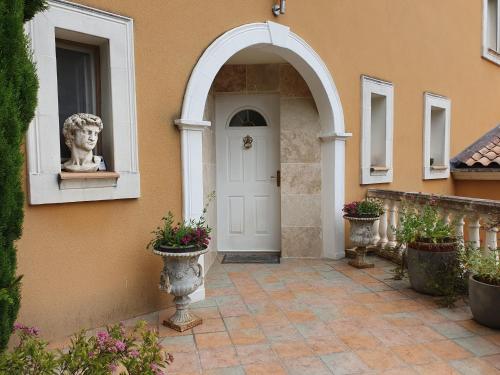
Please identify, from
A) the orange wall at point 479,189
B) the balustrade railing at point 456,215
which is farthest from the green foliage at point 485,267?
the orange wall at point 479,189

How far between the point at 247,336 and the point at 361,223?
2.41 meters

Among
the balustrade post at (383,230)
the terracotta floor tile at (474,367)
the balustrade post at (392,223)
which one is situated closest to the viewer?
the terracotta floor tile at (474,367)

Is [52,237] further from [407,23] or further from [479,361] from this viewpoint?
[407,23]

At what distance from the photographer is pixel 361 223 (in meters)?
5.00

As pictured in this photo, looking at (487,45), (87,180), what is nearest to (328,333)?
(87,180)

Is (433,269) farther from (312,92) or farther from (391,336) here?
(312,92)

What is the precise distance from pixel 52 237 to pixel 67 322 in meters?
0.73

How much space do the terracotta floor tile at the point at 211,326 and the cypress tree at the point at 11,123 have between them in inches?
63.0

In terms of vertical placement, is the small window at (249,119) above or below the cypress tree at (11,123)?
above

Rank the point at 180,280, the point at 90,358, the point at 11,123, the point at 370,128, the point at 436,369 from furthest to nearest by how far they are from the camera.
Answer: the point at 370,128
the point at 180,280
the point at 436,369
the point at 11,123
the point at 90,358

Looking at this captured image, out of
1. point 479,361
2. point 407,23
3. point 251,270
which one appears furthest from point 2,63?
point 407,23

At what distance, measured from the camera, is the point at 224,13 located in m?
4.23

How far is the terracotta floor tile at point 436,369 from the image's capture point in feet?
8.71

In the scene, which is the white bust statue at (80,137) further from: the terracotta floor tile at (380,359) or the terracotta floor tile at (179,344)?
the terracotta floor tile at (380,359)
